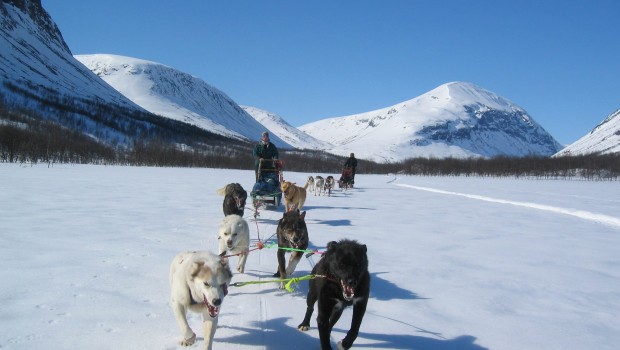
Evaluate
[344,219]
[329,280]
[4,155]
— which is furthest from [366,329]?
[4,155]

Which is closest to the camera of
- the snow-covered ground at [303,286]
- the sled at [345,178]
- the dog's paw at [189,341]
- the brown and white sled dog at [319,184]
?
the dog's paw at [189,341]

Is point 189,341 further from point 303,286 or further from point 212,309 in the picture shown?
point 303,286

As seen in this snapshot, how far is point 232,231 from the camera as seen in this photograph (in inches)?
203

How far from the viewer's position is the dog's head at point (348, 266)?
3270 mm

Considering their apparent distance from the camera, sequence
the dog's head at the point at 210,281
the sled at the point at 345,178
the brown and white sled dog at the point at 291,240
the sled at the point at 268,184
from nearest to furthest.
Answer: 1. the dog's head at the point at 210,281
2. the brown and white sled dog at the point at 291,240
3. the sled at the point at 268,184
4. the sled at the point at 345,178

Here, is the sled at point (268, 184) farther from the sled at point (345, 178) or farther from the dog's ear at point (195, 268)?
the sled at point (345, 178)

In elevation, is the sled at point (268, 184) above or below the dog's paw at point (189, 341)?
above

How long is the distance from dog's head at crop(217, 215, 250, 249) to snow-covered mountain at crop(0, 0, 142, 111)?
102589 mm

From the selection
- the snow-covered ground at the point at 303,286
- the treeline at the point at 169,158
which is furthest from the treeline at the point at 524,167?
the snow-covered ground at the point at 303,286

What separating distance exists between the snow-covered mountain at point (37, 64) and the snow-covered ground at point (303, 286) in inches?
3939

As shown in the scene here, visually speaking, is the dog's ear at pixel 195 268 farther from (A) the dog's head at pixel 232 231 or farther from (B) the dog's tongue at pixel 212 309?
(A) the dog's head at pixel 232 231

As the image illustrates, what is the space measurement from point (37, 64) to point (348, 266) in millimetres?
153185

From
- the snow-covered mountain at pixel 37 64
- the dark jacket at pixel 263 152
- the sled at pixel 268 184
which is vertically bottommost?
the sled at pixel 268 184

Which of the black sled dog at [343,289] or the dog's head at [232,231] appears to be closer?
the black sled dog at [343,289]
